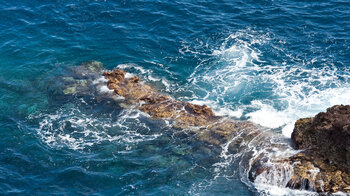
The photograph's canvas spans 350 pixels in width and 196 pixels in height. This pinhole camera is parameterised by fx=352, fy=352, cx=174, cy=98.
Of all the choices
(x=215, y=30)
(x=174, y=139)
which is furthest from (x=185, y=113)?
(x=215, y=30)

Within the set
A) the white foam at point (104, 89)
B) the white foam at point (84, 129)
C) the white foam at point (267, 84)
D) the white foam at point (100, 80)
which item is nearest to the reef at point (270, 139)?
the white foam at point (104, 89)

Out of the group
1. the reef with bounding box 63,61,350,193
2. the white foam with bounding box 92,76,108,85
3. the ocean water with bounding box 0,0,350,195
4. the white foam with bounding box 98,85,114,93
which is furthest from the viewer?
the white foam with bounding box 92,76,108,85

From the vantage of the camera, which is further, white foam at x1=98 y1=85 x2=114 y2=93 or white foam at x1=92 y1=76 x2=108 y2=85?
white foam at x1=92 y1=76 x2=108 y2=85

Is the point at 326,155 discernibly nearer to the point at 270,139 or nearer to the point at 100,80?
the point at 270,139

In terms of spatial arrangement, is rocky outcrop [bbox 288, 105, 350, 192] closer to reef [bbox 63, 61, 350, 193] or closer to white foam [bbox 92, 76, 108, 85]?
reef [bbox 63, 61, 350, 193]

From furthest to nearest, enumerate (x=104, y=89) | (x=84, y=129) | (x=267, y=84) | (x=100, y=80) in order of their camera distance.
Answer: (x=267, y=84)
(x=100, y=80)
(x=104, y=89)
(x=84, y=129)

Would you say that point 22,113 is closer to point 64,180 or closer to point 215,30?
Answer: point 64,180

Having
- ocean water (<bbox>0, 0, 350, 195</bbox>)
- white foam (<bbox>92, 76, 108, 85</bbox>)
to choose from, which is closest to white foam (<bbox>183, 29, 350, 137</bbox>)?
ocean water (<bbox>0, 0, 350, 195</bbox>)

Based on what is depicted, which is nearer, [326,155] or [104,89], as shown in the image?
[326,155]

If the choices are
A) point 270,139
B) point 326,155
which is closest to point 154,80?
point 270,139
